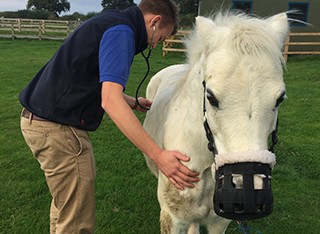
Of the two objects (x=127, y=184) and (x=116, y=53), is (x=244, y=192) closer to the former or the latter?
(x=116, y=53)

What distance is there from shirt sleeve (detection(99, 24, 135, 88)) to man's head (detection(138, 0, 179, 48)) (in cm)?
27

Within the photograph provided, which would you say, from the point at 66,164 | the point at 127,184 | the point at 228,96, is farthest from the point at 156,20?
the point at 127,184

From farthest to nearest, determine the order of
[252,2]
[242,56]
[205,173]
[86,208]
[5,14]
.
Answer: [5,14] < [252,2] < [86,208] < [205,173] < [242,56]

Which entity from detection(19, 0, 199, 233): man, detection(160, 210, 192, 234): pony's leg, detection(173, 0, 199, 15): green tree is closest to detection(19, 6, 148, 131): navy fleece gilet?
detection(19, 0, 199, 233): man

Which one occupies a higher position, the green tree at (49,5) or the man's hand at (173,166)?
the green tree at (49,5)

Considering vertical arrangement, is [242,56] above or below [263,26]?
below

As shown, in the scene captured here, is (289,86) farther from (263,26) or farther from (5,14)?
(5,14)

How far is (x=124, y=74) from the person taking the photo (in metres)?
2.12

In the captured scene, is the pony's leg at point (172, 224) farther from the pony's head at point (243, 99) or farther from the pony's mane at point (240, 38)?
the pony's mane at point (240, 38)

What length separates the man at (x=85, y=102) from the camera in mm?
2107

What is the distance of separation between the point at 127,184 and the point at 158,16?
2.76m

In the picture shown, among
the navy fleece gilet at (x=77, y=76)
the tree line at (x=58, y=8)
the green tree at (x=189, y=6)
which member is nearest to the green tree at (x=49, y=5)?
the tree line at (x=58, y=8)

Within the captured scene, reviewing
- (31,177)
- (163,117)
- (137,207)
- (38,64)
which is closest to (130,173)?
(137,207)

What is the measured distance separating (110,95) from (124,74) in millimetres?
151
